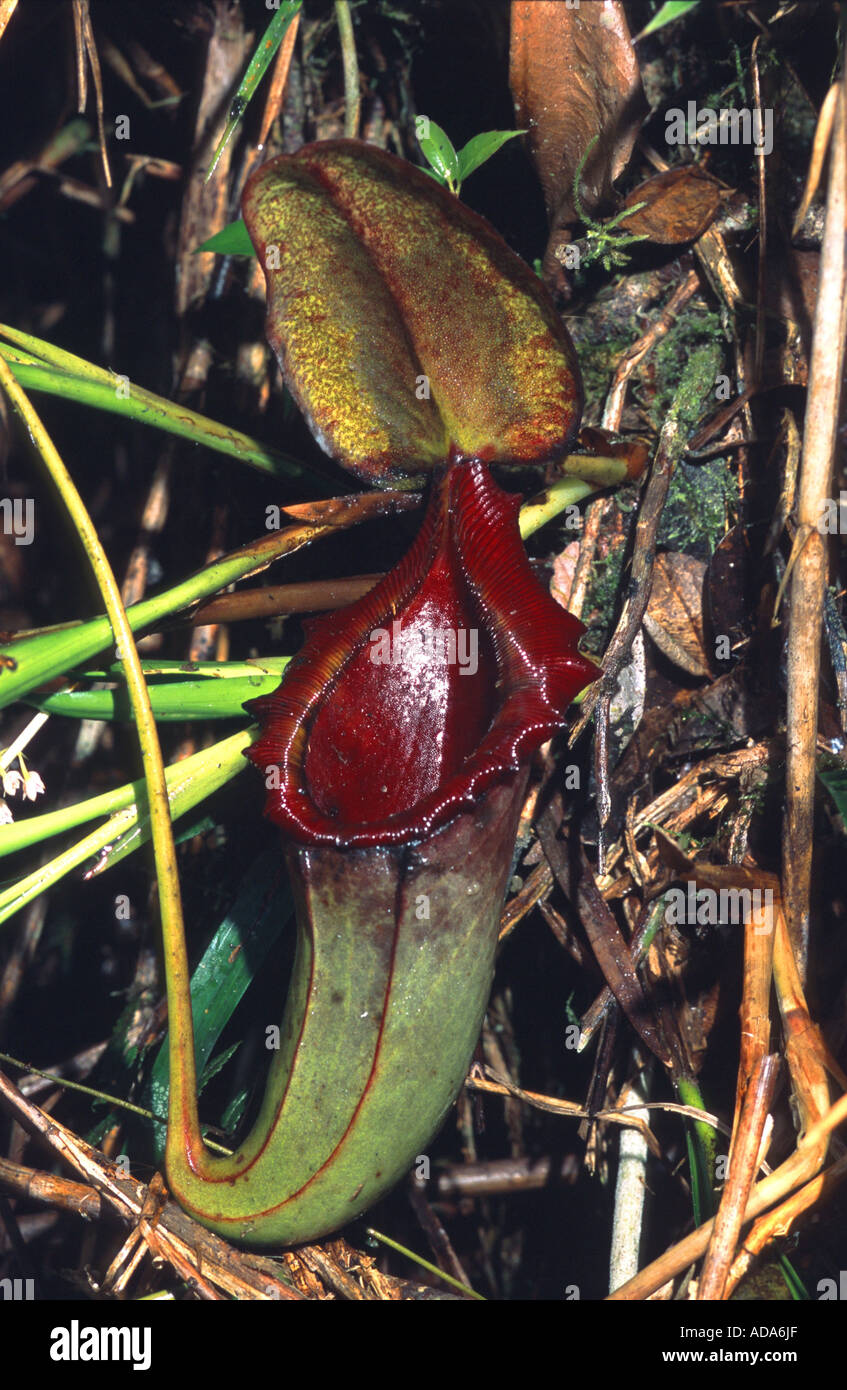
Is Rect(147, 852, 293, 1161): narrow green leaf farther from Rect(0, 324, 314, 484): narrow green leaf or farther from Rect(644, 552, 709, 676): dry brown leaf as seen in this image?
Rect(644, 552, 709, 676): dry brown leaf

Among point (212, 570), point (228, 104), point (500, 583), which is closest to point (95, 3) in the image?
point (228, 104)

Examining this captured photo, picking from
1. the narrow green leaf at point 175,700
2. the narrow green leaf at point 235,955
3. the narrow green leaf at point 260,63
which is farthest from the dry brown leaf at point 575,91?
the narrow green leaf at point 235,955

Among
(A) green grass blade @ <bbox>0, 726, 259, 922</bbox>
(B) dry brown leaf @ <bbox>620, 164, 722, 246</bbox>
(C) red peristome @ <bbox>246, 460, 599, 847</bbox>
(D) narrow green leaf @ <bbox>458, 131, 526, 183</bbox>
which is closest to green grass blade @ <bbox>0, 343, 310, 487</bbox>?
(C) red peristome @ <bbox>246, 460, 599, 847</bbox>

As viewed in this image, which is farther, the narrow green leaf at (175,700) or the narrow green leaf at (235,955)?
the narrow green leaf at (235,955)

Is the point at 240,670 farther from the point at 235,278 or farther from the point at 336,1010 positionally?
the point at 235,278

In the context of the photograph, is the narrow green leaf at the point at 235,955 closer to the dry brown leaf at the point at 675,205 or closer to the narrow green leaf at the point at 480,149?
the narrow green leaf at the point at 480,149

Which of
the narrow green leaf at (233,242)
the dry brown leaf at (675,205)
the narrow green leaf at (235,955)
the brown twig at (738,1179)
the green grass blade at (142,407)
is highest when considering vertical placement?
the dry brown leaf at (675,205)
